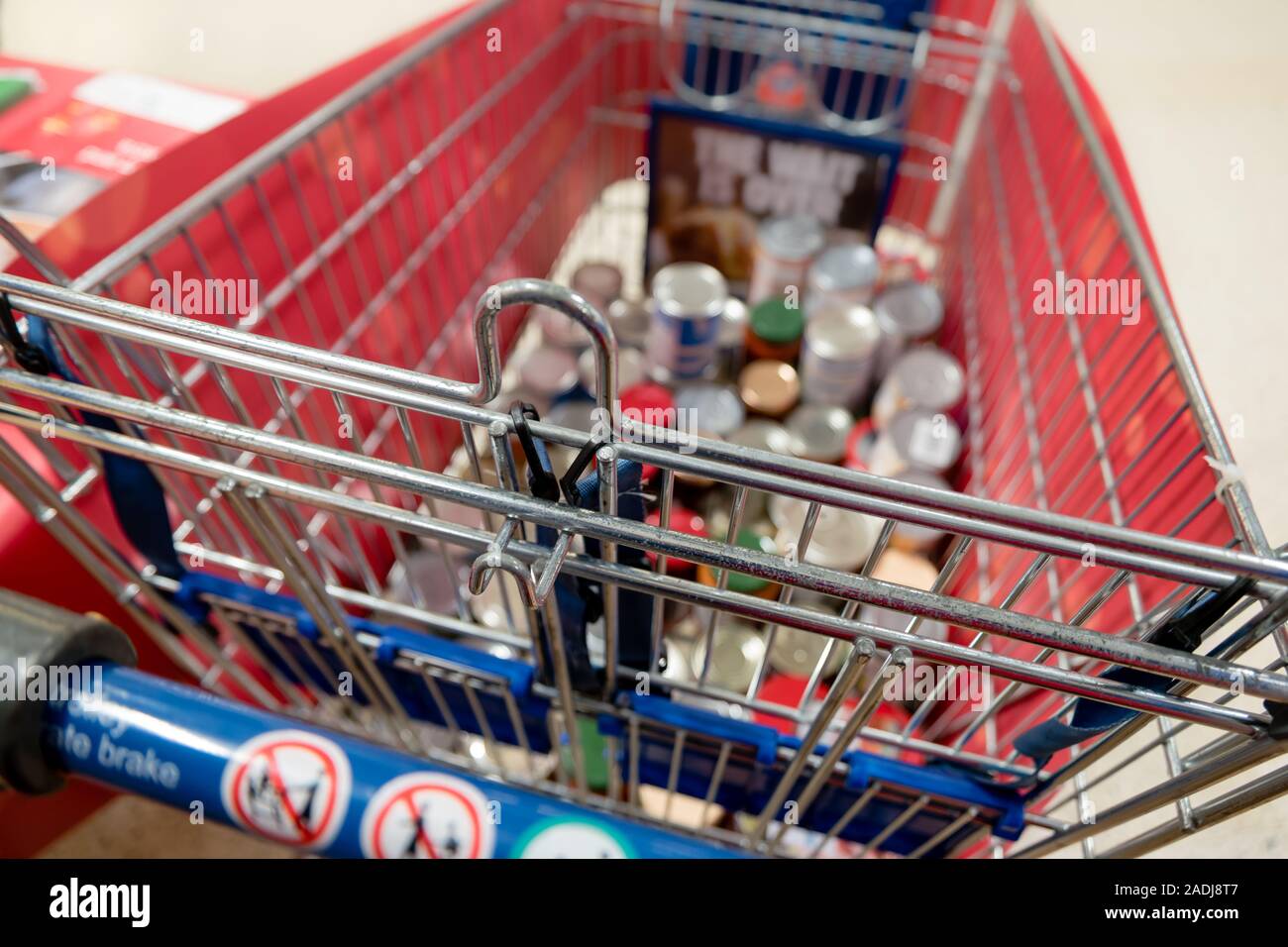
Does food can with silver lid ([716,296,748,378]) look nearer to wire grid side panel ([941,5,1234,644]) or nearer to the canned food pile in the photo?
the canned food pile

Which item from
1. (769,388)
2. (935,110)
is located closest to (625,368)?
(769,388)

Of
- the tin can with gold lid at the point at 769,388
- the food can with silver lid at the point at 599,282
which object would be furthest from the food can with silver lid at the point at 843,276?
the food can with silver lid at the point at 599,282

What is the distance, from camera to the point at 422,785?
0.57 m

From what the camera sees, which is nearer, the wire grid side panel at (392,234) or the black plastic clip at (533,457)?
the black plastic clip at (533,457)

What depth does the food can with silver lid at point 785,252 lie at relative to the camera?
140 cm

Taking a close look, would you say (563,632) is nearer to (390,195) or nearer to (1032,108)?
(390,195)

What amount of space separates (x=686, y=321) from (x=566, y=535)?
31.6 inches

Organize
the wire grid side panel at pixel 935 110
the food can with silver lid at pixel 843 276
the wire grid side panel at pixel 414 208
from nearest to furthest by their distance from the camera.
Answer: the wire grid side panel at pixel 414 208, the food can with silver lid at pixel 843 276, the wire grid side panel at pixel 935 110

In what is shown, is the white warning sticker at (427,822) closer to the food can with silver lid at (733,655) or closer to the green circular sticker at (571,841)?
the green circular sticker at (571,841)

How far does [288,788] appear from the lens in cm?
57

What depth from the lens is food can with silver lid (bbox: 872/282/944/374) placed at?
1353mm

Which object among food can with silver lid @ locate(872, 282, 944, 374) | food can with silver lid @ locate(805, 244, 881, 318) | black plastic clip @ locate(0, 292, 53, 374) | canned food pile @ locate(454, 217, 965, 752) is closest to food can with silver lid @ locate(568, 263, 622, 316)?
canned food pile @ locate(454, 217, 965, 752)

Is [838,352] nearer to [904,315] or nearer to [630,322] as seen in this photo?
[904,315]
